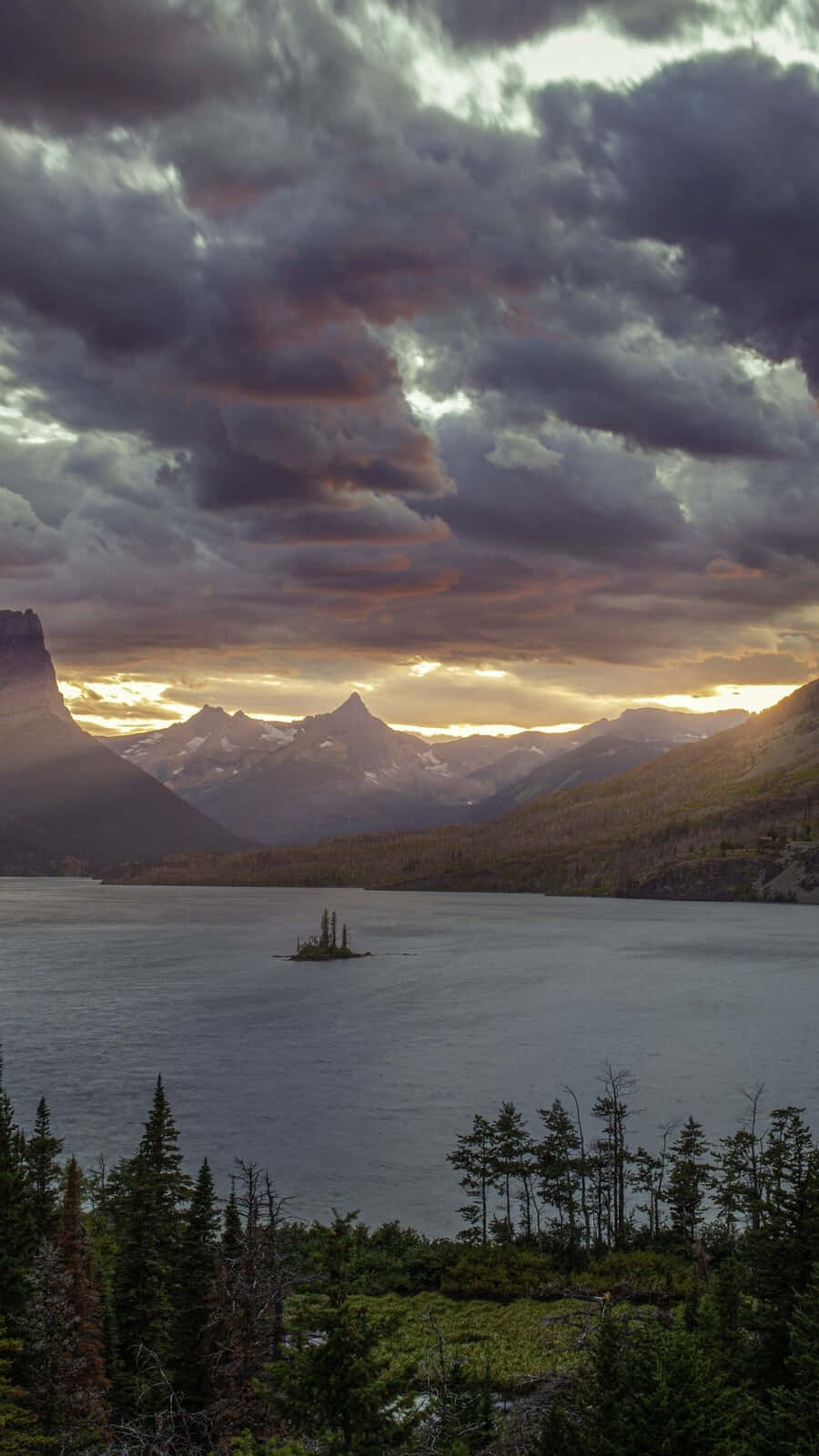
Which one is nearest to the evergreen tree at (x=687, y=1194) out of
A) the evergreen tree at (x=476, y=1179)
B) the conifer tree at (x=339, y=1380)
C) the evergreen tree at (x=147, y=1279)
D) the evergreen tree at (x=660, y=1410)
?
the evergreen tree at (x=476, y=1179)

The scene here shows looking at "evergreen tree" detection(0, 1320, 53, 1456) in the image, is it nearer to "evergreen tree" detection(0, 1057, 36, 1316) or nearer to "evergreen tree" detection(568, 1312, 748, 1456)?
"evergreen tree" detection(0, 1057, 36, 1316)

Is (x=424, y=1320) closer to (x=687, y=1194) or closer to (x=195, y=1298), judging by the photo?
(x=195, y=1298)

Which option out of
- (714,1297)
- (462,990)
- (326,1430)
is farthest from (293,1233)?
(462,990)

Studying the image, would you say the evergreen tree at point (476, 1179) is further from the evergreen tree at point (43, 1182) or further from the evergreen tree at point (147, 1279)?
the evergreen tree at point (43, 1182)

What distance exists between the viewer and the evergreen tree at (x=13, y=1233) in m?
39.0

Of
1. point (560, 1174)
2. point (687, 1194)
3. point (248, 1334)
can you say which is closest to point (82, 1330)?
point (248, 1334)

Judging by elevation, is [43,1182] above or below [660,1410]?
below

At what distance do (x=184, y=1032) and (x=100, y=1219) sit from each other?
84648 millimetres

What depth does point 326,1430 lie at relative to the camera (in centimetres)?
1850

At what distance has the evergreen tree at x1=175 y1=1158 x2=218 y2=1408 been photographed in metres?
38.6

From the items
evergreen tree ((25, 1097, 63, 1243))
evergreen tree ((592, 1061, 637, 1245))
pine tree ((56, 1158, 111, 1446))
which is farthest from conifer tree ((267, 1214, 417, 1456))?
evergreen tree ((592, 1061, 637, 1245))

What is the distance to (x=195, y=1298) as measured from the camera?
4050 centimetres

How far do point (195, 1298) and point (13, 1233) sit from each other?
874 cm

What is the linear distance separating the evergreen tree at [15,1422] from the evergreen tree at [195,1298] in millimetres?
6072
